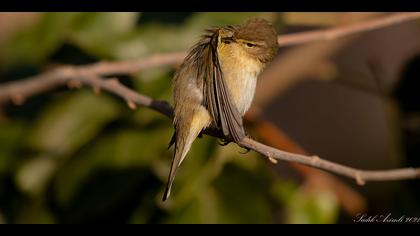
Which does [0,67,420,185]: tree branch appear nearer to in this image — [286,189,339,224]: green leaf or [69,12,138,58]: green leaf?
[69,12,138,58]: green leaf

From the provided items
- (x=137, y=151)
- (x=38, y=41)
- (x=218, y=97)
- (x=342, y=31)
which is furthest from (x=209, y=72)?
(x=38, y=41)

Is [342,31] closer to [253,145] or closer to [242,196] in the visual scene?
[253,145]

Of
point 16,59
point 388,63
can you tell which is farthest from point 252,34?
point 388,63

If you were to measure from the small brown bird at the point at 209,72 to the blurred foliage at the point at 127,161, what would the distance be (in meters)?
0.42

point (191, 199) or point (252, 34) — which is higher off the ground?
point (252, 34)

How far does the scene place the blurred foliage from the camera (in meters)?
3.52

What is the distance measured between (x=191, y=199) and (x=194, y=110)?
604 mm

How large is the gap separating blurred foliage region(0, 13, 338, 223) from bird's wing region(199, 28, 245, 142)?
0.61 m

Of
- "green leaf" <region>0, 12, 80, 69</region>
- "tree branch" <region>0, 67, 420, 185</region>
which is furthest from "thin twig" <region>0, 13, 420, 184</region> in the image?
"green leaf" <region>0, 12, 80, 69</region>

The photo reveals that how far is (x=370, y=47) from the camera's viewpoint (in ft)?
21.8

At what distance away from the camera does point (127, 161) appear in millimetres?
3482

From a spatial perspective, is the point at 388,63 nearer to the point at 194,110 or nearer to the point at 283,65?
the point at 283,65
